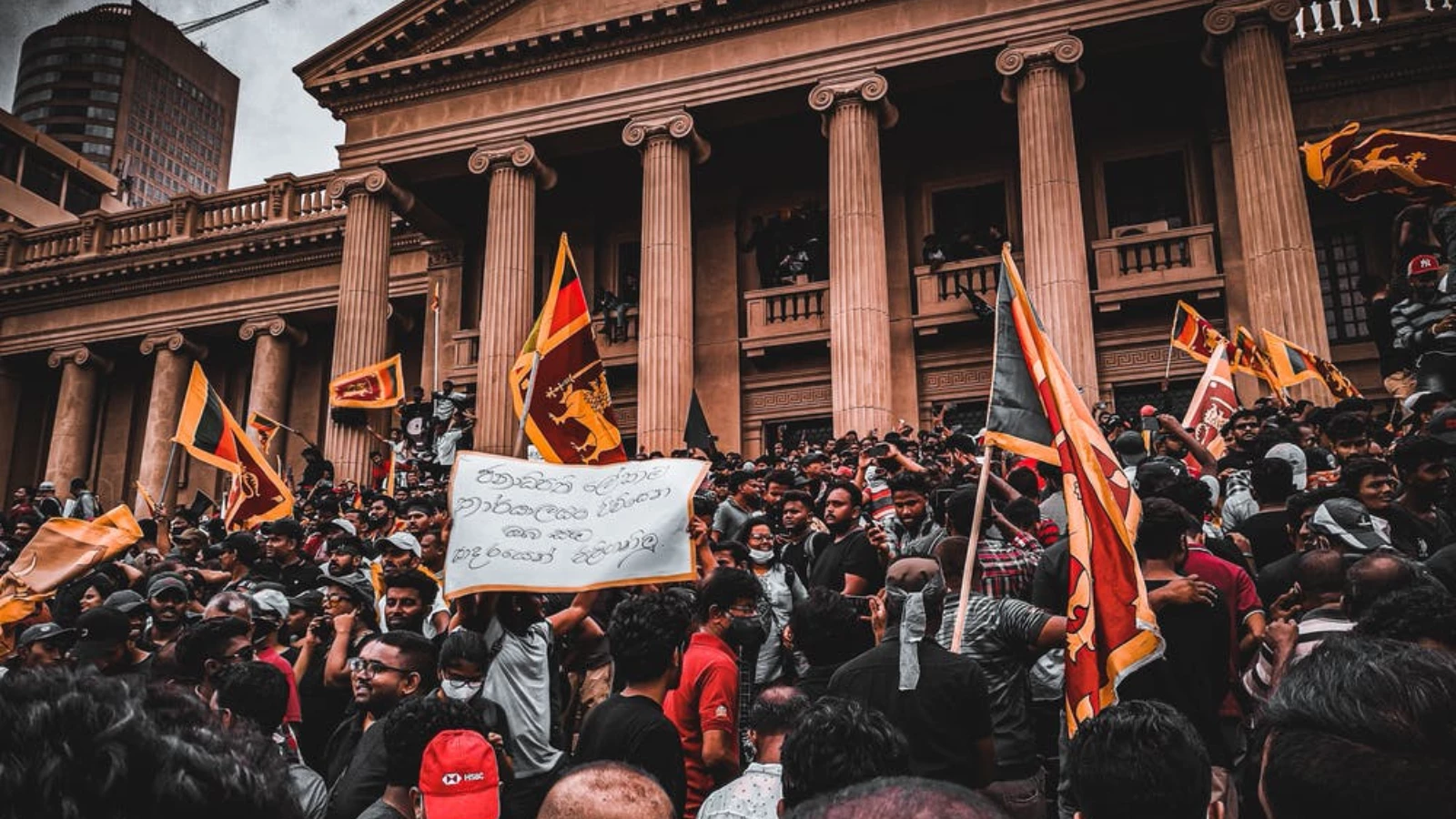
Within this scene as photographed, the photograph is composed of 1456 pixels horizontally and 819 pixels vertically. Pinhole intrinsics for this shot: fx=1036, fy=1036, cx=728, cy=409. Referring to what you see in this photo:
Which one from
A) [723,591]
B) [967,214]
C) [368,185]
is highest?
[368,185]

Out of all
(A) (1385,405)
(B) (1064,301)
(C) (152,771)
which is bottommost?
(C) (152,771)

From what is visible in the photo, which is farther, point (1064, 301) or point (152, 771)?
point (1064, 301)

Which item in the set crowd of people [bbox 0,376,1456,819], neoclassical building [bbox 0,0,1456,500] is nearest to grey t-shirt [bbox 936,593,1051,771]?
crowd of people [bbox 0,376,1456,819]

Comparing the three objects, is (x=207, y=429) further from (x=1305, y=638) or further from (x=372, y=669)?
(x=1305, y=638)

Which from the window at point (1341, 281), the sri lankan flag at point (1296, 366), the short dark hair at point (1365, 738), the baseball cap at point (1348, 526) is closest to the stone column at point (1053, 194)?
the sri lankan flag at point (1296, 366)

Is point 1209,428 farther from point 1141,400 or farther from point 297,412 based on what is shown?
point 297,412

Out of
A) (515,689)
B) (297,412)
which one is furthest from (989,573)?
(297,412)

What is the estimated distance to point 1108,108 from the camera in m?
20.6

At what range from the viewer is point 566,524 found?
4.91 metres

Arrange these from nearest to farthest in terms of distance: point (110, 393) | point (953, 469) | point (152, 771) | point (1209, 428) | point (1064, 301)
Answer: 1. point (152, 771)
2. point (953, 469)
3. point (1209, 428)
4. point (1064, 301)
5. point (110, 393)

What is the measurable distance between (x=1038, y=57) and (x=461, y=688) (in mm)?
16976

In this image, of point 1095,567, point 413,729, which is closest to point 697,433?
point 1095,567

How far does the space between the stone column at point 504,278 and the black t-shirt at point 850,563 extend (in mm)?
13916

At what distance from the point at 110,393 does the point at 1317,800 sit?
36.1m
